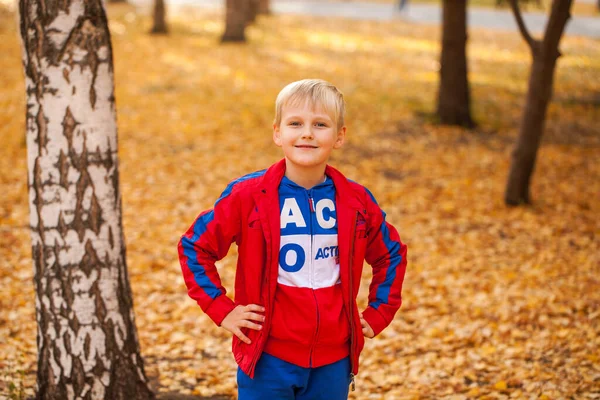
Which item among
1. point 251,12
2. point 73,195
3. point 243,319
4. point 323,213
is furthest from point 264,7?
point 243,319

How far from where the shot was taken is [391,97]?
1261 centimetres

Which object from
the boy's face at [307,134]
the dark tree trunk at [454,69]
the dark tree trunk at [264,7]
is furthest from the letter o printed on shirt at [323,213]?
the dark tree trunk at [264,7]

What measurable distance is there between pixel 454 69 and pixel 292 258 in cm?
883

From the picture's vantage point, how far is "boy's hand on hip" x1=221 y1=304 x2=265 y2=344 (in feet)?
8.10

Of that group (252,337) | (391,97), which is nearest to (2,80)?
(391,97)

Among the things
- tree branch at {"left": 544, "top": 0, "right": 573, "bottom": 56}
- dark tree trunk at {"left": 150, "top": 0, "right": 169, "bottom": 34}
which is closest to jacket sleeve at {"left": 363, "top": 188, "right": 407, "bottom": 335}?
tree branch at {"left": 544, "top": 0, "right": 573, "bottom": 56}

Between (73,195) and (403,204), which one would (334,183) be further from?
(403,204)

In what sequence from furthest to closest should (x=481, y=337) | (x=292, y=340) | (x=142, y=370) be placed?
(x=481, y=337) < (x=142, y=370) < (x=292, y=340)

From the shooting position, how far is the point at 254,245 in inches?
97.0

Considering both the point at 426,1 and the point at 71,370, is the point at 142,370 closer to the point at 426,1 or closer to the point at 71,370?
the point at 71,370

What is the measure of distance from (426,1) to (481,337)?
93.6 feet

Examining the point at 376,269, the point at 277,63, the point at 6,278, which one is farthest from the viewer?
the point at 277,63

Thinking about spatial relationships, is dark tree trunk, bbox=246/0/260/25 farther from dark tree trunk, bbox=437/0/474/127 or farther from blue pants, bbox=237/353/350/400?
blue pants, bbox=237/353/350/400

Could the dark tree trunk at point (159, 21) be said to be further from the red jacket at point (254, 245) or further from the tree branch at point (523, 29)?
the red jacket at point (254, 245)
